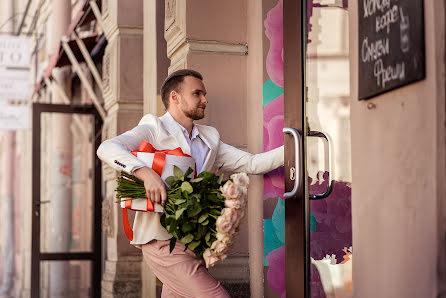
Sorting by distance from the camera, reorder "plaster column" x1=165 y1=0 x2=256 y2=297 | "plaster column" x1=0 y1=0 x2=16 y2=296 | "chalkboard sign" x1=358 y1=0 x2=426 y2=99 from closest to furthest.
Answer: "chalkboard sign" x1=358 y1=0 x2=426 y2=99, "plaster column" x1=165 y1=0 x2=256 y2=297, "plaster column" x1=0 y1=0 x2=16 y2=296

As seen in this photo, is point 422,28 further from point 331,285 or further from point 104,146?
point 104,146

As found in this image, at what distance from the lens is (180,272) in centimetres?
454

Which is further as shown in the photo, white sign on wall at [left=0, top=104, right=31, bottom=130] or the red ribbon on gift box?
white sign on wall at [left=0, top=104, right=31, bottom=130]

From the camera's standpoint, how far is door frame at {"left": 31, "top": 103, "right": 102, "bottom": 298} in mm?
10266

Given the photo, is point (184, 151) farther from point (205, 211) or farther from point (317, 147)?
point (317, 147)

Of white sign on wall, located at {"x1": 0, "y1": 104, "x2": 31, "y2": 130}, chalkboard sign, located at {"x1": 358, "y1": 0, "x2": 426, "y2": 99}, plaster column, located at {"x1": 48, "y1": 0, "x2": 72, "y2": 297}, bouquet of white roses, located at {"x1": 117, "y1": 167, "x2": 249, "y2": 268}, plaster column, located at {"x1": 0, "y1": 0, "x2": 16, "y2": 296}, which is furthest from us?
plaster column, located at {"x1": 0, "y1": 0, "x2": 16, "y2": 296}

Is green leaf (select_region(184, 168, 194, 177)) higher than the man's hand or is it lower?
higher

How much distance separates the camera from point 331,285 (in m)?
4.17

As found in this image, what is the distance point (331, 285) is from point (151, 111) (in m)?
3.96

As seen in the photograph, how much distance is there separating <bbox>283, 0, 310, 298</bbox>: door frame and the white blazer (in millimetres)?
752

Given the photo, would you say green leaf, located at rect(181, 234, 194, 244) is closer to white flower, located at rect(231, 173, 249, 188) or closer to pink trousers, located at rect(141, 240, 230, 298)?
pink trousers, located at rect(141, 240, 230, 298)

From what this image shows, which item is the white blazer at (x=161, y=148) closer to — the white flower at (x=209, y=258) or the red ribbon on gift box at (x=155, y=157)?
the red ribbon on gift box at (x=155, y=157)

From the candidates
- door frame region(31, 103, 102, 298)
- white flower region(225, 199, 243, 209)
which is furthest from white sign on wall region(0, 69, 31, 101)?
white flower region(225, 199, 243, 209)

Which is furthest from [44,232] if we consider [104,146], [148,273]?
[104,146]
